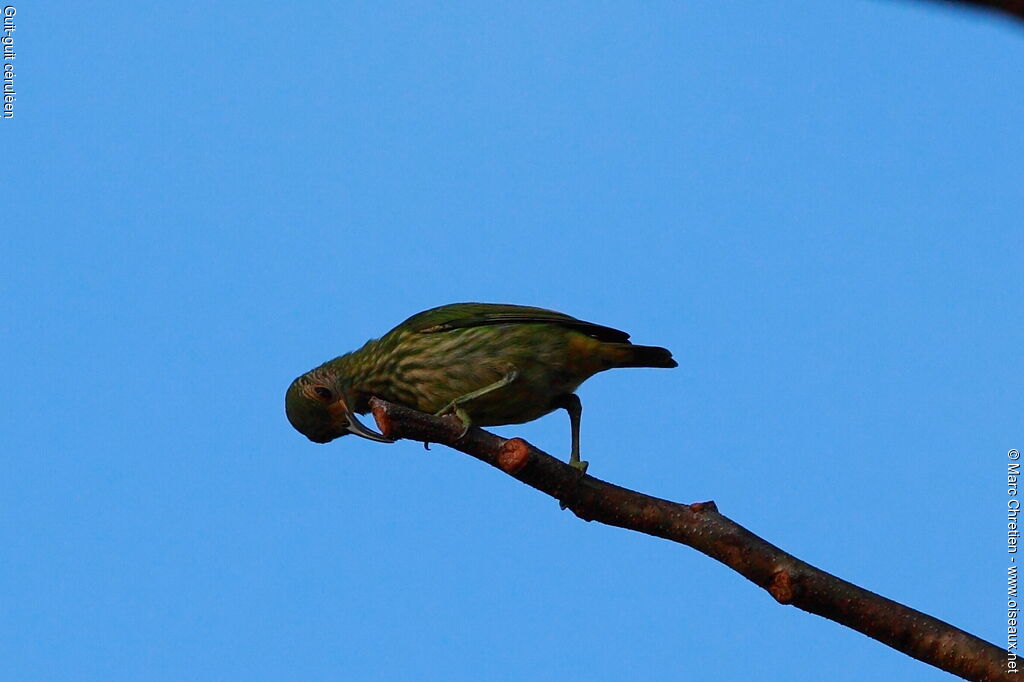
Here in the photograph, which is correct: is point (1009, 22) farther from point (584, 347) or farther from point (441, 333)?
point (441, 333)

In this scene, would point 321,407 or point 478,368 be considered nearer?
point 478,368

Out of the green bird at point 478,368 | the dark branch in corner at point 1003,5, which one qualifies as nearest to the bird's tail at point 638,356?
the green bird at point 478,368

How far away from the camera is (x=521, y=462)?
468 centimetres

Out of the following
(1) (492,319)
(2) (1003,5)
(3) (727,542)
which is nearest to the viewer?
(2) (1003,5)

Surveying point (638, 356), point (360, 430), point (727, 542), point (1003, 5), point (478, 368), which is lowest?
point (1003, 5)

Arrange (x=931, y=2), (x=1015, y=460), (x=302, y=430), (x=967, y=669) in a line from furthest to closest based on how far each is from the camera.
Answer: (x=302, y=430), (x=1015, y=460), (x=967, y=669), (x=931, y=2)

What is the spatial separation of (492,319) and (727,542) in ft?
9.85

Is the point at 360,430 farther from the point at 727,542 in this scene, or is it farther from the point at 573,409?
the point at 727,542

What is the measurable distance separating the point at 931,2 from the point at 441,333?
19.1ft

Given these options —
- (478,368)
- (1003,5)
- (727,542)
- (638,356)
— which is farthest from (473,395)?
(1003,5)

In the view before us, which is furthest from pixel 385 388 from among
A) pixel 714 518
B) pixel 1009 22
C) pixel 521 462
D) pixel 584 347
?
pixel 1009 22

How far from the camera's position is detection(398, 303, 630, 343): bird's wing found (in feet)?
22.2

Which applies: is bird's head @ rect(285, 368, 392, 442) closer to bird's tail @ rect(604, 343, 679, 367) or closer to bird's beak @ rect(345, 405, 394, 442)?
bird's beak @ rect(345, 405, 394, 442)

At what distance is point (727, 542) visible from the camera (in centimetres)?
428
